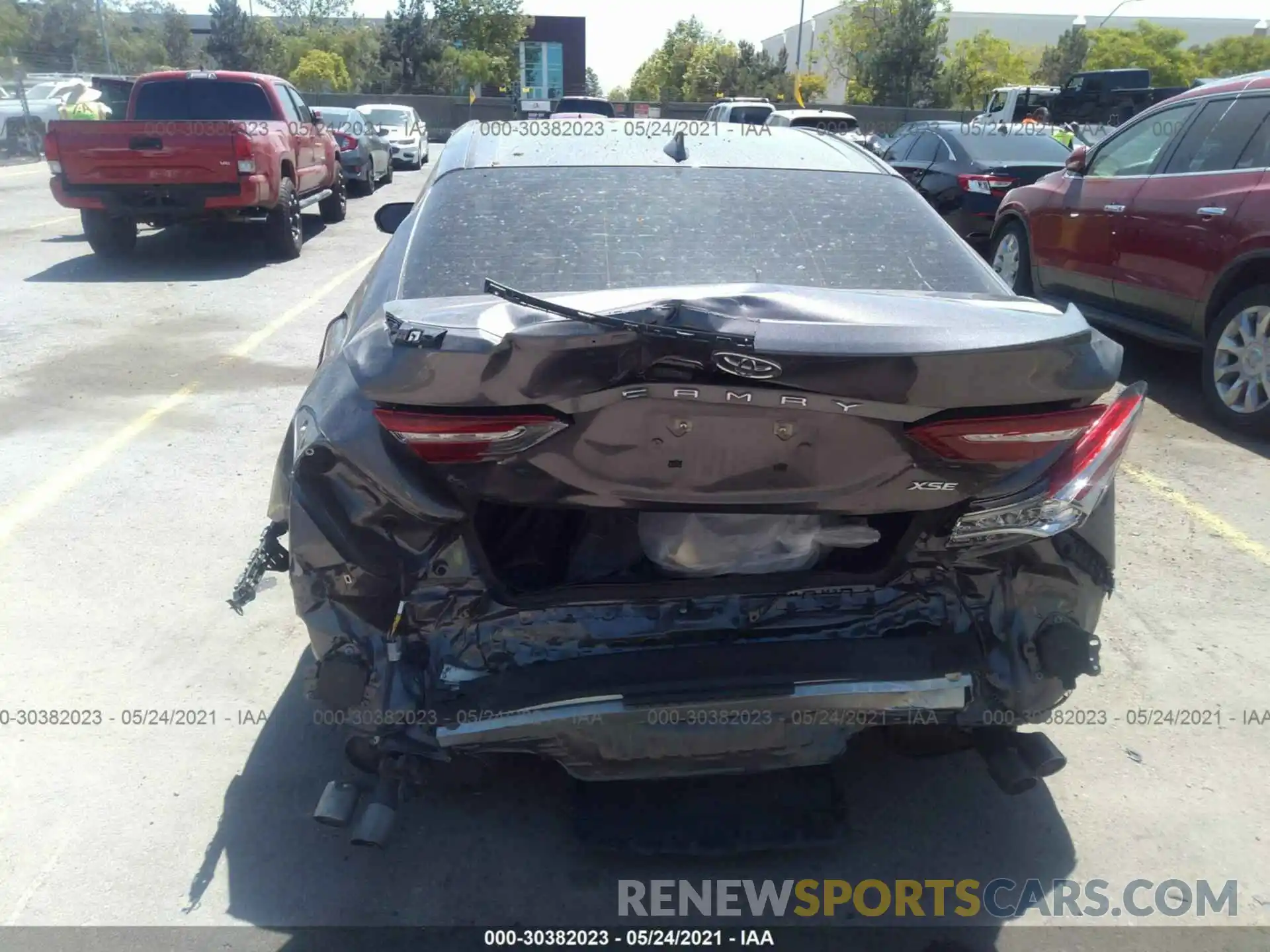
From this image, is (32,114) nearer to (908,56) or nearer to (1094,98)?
(1094,98)

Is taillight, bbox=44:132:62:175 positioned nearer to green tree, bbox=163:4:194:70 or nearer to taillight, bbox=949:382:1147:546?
taillight, bbox=949:382:1147:546

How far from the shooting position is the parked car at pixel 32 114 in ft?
82.7

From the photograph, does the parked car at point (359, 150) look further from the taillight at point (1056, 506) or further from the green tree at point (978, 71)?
the green tree at point (978, 71)

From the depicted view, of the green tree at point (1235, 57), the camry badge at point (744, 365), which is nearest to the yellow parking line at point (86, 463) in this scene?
the camry badge at point (744, 365)

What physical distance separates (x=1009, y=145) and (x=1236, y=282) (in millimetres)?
5931

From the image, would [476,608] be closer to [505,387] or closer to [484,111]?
[505,387]

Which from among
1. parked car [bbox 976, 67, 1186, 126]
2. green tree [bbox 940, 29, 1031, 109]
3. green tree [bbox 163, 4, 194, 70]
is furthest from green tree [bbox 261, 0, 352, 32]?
parked car [bbox 976, 67, 1186, 126]

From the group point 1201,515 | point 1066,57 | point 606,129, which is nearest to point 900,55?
point 1066,57

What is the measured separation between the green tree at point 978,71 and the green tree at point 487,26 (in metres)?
25.3

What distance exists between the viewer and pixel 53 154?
431 inches

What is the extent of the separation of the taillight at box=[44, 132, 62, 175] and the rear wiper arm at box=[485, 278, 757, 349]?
429 inches

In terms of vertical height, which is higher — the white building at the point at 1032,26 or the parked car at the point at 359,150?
the white building at the point at 1032,26

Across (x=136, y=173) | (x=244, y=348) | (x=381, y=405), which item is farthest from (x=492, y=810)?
(x=136, y=173)

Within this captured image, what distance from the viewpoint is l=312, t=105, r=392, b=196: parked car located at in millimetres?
17688
